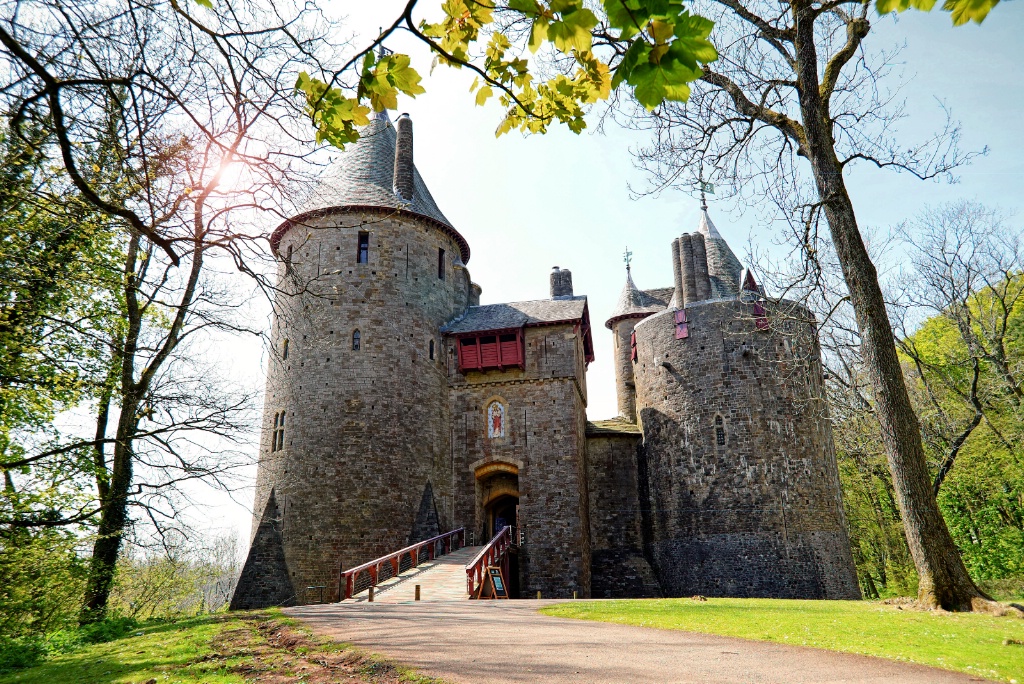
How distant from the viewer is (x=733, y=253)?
2903cm

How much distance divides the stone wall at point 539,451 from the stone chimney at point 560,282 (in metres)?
5.28

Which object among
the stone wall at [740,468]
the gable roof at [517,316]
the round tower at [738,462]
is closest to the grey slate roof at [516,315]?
the gable roof at [517,316]

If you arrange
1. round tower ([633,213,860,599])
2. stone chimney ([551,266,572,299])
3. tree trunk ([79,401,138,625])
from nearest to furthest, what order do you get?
tree trunk ([79,401,138,625])
round tower ([633,213,860,599])
stone chimney ([551,266,572,299])

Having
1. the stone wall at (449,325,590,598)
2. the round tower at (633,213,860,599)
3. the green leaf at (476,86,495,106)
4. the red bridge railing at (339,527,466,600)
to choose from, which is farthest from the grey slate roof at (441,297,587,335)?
the green leaf at (476,86,495,106)

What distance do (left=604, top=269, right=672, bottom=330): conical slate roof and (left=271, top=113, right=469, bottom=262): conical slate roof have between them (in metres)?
10.0

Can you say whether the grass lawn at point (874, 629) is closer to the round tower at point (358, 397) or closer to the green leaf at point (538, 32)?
the green leaf at point (538, 32)

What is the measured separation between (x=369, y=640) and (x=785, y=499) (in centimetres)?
1951

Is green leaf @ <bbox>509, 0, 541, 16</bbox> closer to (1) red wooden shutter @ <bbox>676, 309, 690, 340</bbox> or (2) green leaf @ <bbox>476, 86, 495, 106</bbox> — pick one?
(2) green leaf @ <bbox>476, 86, 495, 106</bbox>

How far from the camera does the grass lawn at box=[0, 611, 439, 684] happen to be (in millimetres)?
5582

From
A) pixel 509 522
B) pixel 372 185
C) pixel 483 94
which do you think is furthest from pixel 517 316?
pixel 483 94

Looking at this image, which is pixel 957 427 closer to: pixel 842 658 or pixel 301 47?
pixel 842 658

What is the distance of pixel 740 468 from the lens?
23344mm

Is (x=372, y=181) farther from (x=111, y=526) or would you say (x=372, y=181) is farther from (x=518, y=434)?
(x=111, y=526)

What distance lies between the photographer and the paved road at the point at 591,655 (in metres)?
5.30
